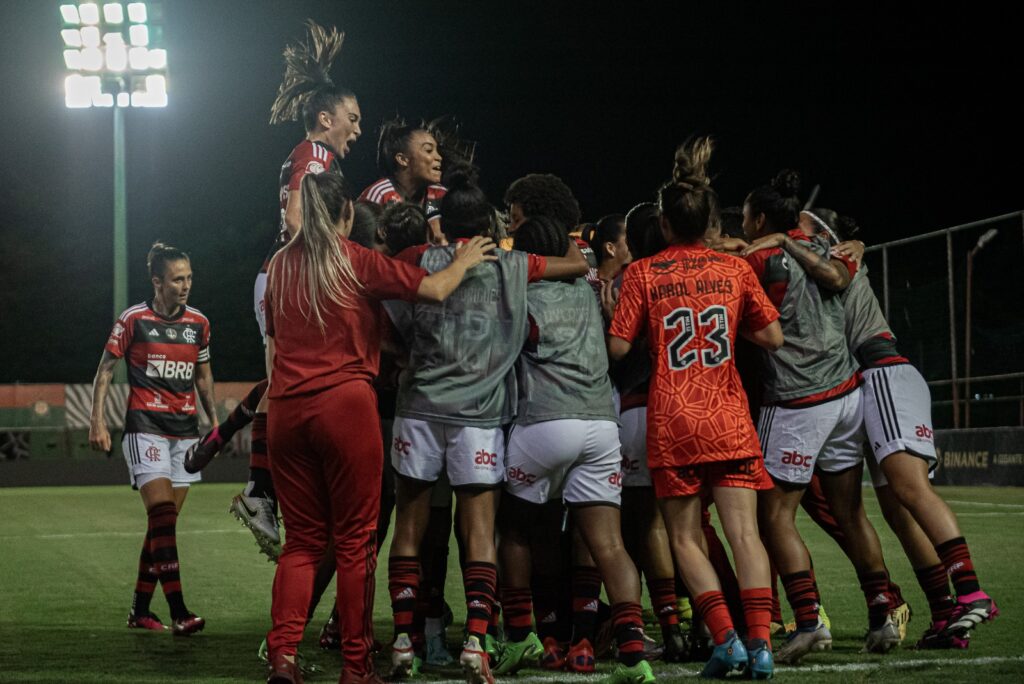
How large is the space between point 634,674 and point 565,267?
1.73 metres

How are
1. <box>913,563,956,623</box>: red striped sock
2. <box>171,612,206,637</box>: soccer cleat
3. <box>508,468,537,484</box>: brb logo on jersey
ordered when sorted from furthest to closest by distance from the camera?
<box>171,612,206,637</box>: soccer cleat < <box>913,563,956,623</box>: red striped sock < <box>508,468,537,484</box>: brb logo on jersey

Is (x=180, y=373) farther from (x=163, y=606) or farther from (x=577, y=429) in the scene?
(x=577, y=429)

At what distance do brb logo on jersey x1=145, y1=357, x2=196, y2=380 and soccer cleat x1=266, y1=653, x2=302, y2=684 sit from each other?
3515mm

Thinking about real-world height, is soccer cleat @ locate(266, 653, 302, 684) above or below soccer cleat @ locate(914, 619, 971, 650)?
above

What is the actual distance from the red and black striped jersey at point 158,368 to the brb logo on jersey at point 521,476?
327 centimetres

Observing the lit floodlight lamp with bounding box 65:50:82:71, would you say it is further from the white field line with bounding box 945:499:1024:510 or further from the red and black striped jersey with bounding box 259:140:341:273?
the red and black striped jersey with bounding box 259:140:341:273

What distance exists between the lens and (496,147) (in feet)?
102

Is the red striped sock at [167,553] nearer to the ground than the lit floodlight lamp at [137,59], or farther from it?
nearer to the ground

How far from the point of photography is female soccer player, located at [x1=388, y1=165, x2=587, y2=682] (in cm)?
554

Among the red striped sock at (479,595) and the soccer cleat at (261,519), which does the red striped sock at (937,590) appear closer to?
the red striped sock at (479,595)

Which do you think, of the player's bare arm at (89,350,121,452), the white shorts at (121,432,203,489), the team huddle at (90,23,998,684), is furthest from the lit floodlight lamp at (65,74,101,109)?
the team huddle at (90,23,998,684)

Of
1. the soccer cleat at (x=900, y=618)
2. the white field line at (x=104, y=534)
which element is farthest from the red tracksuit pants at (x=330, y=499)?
the white field line at (x=104, y=534)

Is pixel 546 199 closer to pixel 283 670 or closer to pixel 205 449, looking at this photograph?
pixel 283 670

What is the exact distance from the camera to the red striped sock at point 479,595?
17.7 feet
